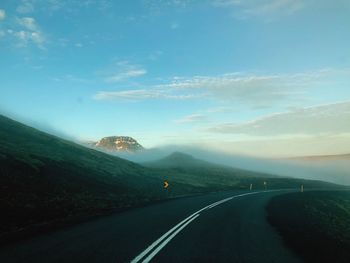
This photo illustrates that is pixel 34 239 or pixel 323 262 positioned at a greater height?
pixel 323 262

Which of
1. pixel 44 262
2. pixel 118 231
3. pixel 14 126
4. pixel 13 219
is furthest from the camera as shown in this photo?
pixel 14 126

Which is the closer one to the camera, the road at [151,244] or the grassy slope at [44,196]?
the road at [151,244]

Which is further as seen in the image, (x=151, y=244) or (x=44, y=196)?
(x=44, y=196)

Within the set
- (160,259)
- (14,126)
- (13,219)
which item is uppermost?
(14,126)

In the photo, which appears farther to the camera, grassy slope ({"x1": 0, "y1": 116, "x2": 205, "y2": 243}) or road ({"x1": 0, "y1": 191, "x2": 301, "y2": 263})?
grassy slope ({"x1": 0, "y1": 116, "x2": 205, "y2": 243})

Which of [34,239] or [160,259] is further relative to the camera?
[34,239]

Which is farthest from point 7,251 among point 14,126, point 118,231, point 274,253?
point 14,126

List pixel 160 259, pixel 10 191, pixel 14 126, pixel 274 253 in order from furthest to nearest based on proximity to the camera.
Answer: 1. pixel 14 126
2. pixel 10 191
3. pixel 274 253
4. pixel 160 259

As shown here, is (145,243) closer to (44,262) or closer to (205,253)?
(205,253)

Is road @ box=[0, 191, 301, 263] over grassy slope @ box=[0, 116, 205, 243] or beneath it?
over

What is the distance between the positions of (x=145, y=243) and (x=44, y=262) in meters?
3.53

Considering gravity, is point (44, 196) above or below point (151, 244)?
below

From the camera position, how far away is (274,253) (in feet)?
35.2

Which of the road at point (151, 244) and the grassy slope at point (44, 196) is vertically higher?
the road at point (151, 244)
